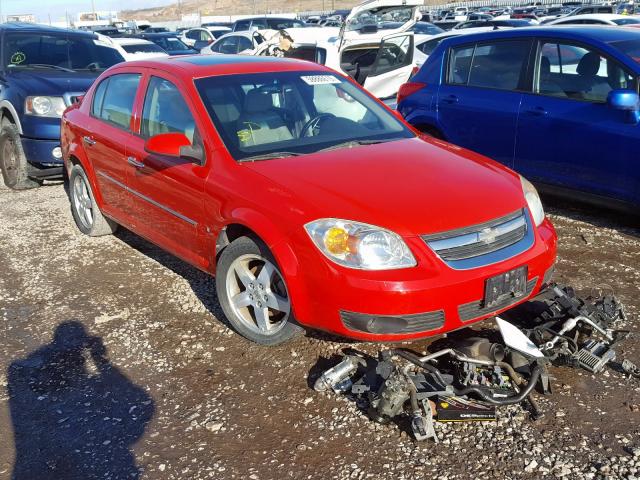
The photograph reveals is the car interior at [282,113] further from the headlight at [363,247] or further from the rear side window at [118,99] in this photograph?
the headlight at [363,247]

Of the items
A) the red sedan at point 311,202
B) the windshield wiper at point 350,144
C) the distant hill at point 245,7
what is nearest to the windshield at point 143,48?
the red sedan at point 311,202

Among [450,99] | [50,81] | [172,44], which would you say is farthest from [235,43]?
[450,99]

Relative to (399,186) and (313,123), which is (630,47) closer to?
(313,123)

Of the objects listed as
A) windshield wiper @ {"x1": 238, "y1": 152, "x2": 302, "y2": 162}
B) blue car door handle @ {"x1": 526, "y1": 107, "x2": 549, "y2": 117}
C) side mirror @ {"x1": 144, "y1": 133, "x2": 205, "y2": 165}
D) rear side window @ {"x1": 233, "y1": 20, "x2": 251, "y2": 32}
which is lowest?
rear side window @ {"x1": 233, "y1": 20, "x2": 251, "y2": 32}

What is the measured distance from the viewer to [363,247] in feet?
10.6

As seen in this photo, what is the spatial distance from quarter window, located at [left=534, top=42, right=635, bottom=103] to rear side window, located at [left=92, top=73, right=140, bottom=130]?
347cm

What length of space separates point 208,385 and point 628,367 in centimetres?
216

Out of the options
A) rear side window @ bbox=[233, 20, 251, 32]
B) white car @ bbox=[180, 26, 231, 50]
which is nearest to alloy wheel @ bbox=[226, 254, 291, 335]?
rear side window @ bbox=[233, 20, 251, 32]

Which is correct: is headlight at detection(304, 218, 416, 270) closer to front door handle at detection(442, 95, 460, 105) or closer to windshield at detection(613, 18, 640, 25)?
front door handle at detection(442, 95, 460, 105)

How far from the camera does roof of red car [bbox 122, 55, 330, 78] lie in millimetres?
4473

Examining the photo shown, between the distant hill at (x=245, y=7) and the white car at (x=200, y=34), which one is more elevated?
the white car at (x=200, y=34)

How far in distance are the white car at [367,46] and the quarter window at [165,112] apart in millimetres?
4480

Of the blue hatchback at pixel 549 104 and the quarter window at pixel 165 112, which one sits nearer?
the quarter window at pixel 165 112

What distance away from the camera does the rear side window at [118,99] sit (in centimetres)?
491
